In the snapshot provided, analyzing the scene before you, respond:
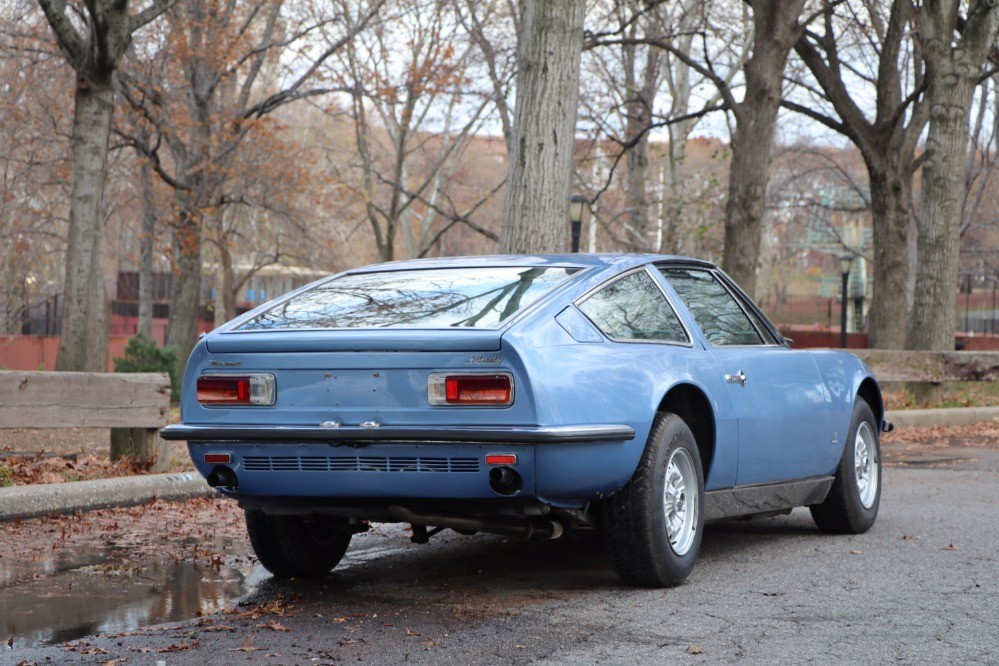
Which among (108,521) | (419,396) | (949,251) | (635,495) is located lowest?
(108,521)

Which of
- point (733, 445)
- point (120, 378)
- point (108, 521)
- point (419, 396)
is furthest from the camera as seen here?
point (120, 378)

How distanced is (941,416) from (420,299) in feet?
37.1

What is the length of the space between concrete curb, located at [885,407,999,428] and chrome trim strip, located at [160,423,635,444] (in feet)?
33.8

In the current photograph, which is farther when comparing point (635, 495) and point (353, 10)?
point (353, 10)

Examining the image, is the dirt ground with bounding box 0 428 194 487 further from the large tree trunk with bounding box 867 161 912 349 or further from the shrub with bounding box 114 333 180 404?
the large tree trunk with bounding box 867 161 912 349

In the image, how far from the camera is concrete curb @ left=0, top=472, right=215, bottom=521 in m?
7.12

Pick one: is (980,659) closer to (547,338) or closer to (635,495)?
(635,495)

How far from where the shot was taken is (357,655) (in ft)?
13.7

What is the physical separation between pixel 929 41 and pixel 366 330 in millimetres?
16720

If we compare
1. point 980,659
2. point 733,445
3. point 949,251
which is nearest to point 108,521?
point 733,445

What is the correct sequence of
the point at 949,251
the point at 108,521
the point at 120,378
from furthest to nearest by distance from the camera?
the point at 949,251, the point at 120,378, the point at 108,521

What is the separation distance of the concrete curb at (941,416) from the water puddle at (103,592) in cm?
1024

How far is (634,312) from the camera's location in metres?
5.66

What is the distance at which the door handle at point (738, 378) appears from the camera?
19.5ft
